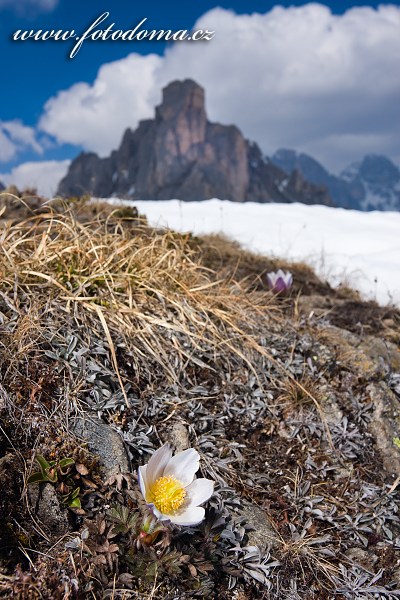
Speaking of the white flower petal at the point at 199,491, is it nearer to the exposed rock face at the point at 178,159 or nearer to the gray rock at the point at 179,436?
the gray rock at the point at 179,436

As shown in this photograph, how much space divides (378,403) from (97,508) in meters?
1.81

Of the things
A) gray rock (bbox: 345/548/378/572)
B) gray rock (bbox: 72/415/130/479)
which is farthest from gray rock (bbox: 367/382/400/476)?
gray rock (bbox: 72/415/130/479)

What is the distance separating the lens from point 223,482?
250 cm

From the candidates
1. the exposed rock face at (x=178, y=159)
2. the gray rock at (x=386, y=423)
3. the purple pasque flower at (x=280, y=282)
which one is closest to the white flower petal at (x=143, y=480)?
the gray rock at (x=386, y=423)

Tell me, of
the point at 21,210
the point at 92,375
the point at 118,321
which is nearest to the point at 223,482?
the point at 92,375

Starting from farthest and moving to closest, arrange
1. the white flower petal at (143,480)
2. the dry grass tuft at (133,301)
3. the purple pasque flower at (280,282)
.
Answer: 1. the purple pasque flower at (280,282)
2. the dry grass tuft at (133,301)
3. the white flower petal at (143,480)

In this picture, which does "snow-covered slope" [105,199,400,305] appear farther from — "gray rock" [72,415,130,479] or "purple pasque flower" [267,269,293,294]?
"gray rock" [72,415,130,479]

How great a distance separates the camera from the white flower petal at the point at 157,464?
2160 mm

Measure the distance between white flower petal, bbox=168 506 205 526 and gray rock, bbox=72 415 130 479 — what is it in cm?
37

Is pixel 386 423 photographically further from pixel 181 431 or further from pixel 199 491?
pixel 199 491

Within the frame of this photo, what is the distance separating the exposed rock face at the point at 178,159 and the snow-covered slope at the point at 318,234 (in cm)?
13816

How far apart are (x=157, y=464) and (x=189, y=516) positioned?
24 cm

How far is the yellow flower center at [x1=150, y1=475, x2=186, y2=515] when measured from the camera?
83.2 inches

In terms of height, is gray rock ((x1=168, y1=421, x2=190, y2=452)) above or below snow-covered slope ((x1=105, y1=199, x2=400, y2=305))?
below
